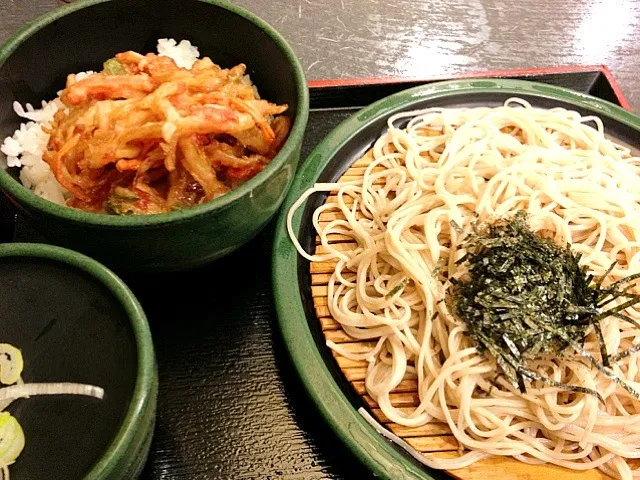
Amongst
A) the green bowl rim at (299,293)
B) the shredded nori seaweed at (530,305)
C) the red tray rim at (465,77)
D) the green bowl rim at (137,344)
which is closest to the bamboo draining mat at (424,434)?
the green bowl rim at (299,293)

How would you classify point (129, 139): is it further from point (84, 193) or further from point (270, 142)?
point (270, 142)

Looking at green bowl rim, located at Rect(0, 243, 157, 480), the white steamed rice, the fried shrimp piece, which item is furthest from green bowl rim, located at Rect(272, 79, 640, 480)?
the white steamed rice

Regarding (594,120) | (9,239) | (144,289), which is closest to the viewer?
(144,289)

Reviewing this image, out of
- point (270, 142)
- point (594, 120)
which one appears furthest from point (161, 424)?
point (594, 120)

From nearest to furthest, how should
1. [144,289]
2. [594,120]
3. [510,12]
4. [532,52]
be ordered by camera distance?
1. [144,289]
2. [594,120]
3. [532,52]
4. [510,12]

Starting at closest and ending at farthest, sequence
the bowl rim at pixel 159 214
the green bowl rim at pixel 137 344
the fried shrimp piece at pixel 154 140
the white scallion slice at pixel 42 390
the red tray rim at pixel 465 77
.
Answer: the green bowl rim at pixel 137 344 → the white scallion slice at pixel 42 390 → the bowl rim at pixel 159 214 → the fried shrimp piece at pixel 154 140 → the red tray rim at pixel 465 77

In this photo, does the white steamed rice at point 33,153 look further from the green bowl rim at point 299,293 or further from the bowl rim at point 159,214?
the green bowl rim at point 299,293

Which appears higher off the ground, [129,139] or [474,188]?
[474,188]

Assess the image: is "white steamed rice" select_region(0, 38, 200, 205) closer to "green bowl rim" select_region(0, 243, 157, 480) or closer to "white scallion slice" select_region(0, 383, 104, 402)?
"green bowl rim" select_region(0, 243, 157, 480)
